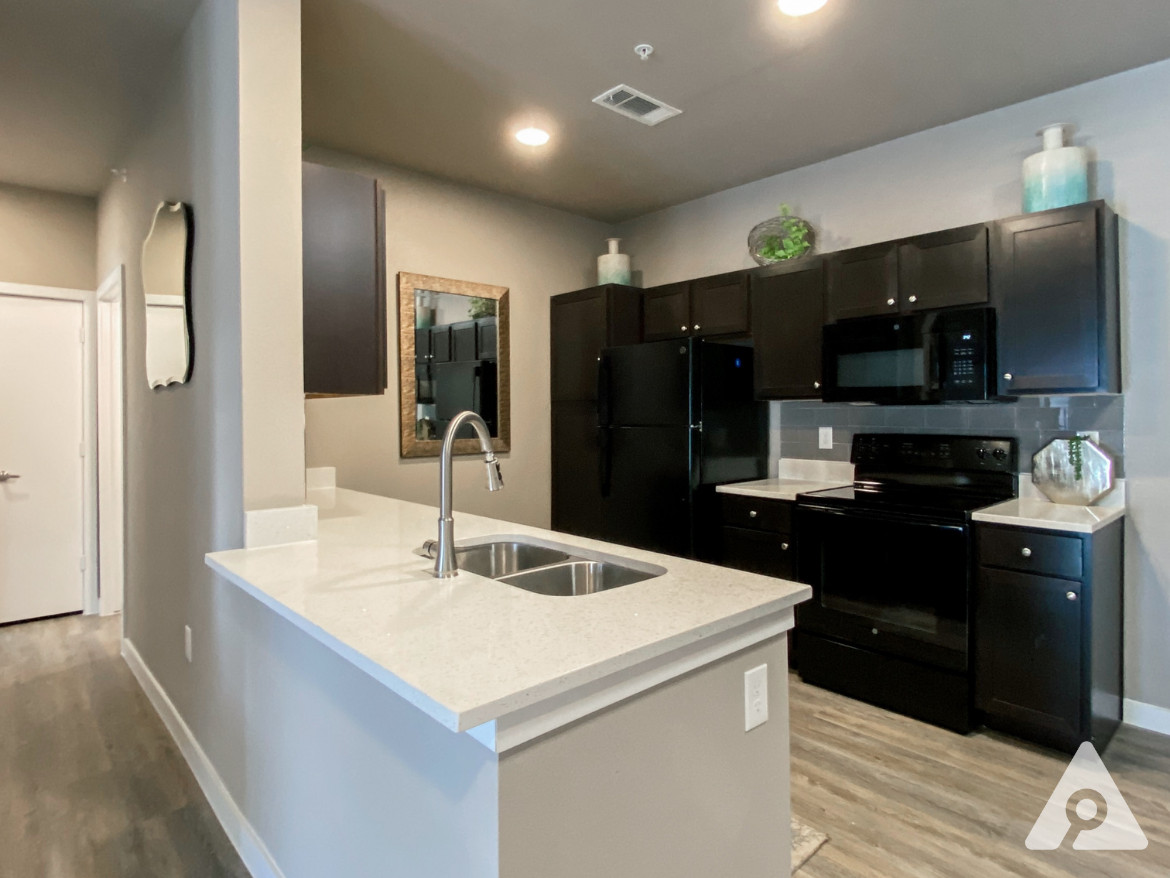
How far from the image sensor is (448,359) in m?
3.82

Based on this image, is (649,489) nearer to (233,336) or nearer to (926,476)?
(926,476)

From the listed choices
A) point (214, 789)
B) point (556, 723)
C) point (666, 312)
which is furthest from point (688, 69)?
point (214, 789)

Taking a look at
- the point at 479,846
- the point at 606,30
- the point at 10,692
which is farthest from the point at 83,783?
the point at 606,30

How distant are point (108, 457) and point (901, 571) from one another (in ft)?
15.0

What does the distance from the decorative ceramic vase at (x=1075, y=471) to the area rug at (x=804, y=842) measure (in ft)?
5.76

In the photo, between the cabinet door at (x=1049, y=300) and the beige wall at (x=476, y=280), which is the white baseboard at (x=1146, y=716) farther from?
the beige wall at (x=476, y=280)

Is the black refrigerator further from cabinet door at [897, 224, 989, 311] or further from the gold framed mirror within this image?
cabinet door at [897, 224, 989, 311]

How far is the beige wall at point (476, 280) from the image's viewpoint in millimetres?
3490

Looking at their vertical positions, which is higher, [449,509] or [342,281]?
[342,281]

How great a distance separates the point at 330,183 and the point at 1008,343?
262 centimetres

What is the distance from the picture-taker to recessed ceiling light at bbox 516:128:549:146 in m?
3.11

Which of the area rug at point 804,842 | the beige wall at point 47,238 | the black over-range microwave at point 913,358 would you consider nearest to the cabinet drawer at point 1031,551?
the black over-range microwave at point 913,358

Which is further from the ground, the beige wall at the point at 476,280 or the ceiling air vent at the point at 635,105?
the ceiling air vent at the point at 635,105

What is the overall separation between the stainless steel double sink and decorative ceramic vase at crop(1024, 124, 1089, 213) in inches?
90.7
